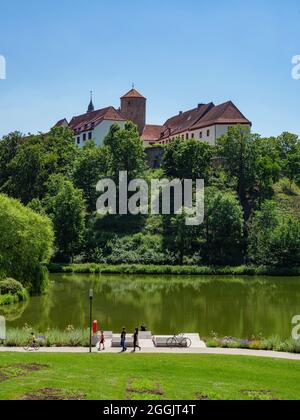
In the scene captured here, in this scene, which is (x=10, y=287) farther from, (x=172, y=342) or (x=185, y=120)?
(x=185, y=120)

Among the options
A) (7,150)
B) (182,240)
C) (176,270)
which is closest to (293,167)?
(182,240)

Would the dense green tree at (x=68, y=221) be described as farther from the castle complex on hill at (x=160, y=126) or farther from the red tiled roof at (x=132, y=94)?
the red tiled roof at (x=132, y=94)

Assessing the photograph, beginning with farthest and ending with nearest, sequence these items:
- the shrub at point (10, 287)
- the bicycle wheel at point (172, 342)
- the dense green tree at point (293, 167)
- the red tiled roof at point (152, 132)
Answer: the red tiled roof at point (152, 132), the dense green tree at point (293, 167), the shrub at point (10, 287), the bicycle wheel at point (172, 342)

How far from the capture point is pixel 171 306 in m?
36.8

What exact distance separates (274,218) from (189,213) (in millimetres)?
9546

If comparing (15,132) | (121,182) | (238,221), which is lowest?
(238,221)

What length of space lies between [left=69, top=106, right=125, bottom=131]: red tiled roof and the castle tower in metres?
2.44

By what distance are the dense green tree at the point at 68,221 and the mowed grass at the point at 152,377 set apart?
42.3 meters

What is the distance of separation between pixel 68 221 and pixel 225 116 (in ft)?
107

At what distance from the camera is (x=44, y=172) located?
7775cm

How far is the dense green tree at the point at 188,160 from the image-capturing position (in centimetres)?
7331

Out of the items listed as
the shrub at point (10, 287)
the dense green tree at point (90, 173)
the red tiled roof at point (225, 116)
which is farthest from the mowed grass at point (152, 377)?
the red tiled roof at point (225, 116)
